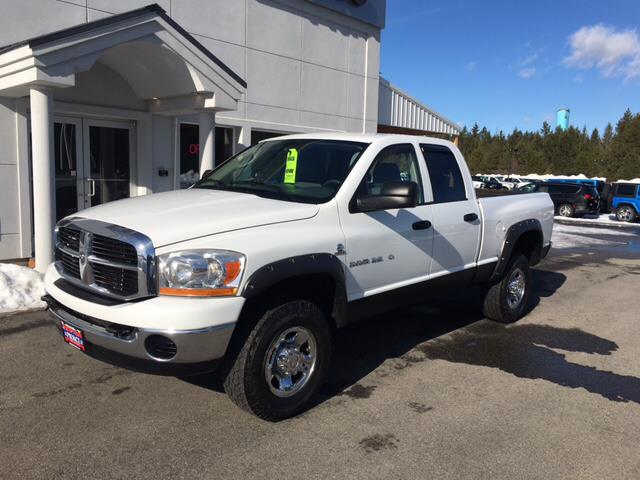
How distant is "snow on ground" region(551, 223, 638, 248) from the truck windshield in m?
11.9

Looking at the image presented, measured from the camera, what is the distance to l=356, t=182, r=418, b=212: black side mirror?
410 centimetres

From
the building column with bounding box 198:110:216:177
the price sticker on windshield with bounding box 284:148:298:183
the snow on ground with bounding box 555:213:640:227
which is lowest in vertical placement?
the snow on ground with bounding box 555:213:640:227

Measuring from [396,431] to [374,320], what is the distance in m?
2.71

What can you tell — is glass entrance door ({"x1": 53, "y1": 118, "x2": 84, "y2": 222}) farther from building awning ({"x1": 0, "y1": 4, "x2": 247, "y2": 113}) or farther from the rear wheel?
the rear wheel

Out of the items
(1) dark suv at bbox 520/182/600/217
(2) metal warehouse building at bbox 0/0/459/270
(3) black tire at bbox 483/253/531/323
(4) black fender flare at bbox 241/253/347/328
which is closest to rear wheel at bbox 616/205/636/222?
(1) dark suv at bbox 520/182/600/217

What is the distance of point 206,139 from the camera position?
9117 millimetres

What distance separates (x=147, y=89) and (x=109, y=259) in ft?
22.1

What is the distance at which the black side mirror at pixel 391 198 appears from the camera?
4.10 meters

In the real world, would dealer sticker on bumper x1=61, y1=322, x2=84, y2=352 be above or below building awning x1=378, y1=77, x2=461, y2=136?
below

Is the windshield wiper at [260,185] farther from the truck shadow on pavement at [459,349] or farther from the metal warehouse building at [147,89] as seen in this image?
the metal warehouse building at [147,89]

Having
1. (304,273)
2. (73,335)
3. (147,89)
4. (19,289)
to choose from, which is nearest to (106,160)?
(147,89)

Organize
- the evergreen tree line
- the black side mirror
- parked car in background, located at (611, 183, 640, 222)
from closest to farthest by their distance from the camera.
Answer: the black side mirror → parked car in background, located at (611, 183, 640, 222) → the evergreen tree line

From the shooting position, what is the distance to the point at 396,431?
3.73m

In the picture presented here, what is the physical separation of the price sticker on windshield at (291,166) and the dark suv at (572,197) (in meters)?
23.4
